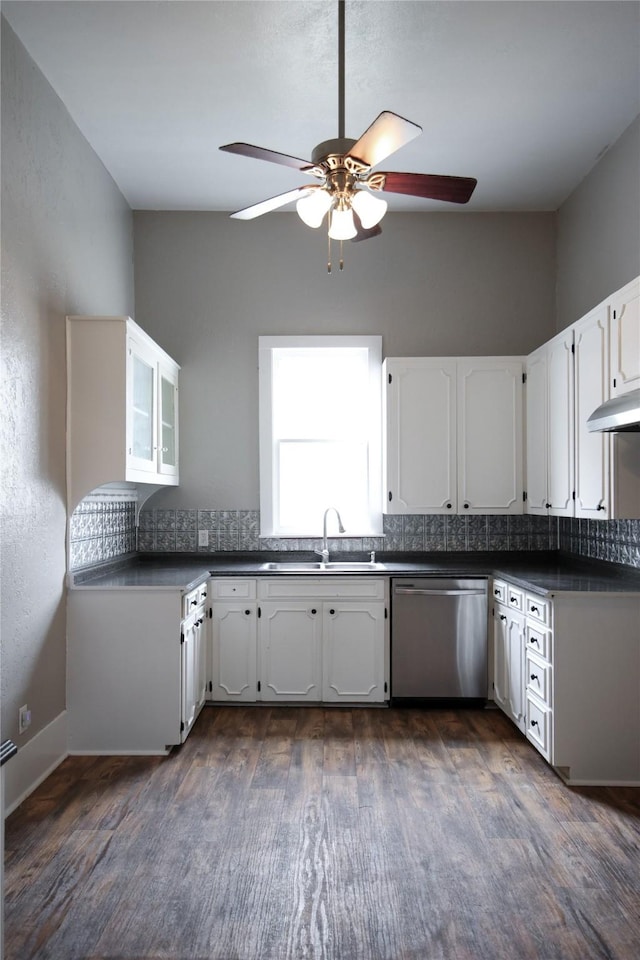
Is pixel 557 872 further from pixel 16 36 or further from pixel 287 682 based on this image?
pixel 16 36

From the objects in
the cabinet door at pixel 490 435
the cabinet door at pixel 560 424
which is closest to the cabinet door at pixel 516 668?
the cabinet door at pixel 560 424

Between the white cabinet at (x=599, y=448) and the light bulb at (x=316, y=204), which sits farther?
the white cabinet at (x=599, y=448)

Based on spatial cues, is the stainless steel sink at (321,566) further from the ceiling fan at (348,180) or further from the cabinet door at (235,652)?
the ceiling fan at (348,180)

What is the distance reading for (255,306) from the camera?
4734 mm

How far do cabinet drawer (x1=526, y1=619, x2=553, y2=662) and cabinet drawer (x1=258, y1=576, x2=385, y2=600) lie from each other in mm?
981

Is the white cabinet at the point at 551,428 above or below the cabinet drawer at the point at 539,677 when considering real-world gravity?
above

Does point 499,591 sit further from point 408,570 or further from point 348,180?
point 348,180

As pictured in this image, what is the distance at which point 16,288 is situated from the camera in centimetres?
286

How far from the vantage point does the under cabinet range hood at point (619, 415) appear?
253cm

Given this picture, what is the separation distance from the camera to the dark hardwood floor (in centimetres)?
197

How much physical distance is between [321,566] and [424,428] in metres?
1.13

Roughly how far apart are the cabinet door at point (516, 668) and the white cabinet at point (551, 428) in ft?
2.19

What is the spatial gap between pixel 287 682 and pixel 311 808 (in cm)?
130

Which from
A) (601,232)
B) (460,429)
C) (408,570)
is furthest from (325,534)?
(601,232)
